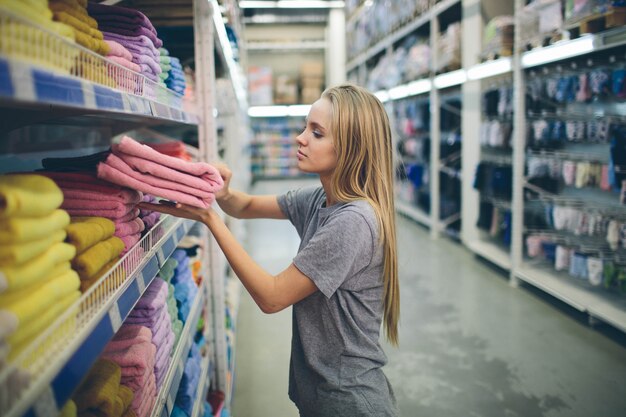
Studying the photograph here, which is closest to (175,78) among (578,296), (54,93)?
(54,93)

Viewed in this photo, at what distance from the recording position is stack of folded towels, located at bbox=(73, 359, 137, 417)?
1.10 meters

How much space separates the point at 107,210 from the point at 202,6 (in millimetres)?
1284

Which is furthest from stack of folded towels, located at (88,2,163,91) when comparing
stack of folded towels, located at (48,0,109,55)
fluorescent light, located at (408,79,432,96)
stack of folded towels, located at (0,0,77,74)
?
fluorescent light, located at (408,79,432,96)

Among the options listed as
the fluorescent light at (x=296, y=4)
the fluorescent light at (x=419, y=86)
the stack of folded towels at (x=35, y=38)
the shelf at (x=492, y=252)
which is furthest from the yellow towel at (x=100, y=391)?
the fluorescent light at (x=296, y=4)

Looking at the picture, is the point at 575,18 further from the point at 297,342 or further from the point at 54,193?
the point at 54,193

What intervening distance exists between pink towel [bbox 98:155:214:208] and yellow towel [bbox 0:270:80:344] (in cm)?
32

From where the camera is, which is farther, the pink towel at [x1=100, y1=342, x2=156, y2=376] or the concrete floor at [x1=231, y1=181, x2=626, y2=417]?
the concrete floor at [x1=231, y1=181, x2=626, y2=417]

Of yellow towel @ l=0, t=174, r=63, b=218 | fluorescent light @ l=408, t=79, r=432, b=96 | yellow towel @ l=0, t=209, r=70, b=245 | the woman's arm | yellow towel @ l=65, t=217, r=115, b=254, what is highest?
fluorescent light @ l=408, t=79, r=432, b=96

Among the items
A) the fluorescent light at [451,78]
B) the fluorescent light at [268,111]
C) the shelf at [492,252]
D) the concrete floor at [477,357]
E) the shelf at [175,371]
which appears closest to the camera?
the shelf at [175,371]

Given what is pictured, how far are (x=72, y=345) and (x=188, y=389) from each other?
1192mm

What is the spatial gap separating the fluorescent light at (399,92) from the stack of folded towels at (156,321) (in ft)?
22.9

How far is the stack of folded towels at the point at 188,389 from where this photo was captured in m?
1.88

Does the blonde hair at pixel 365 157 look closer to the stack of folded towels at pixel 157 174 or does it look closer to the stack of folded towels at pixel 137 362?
the stack of folded towels at pixel 157 174

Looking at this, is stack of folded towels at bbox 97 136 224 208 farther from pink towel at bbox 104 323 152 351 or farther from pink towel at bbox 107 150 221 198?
pink towel at bbox 104 323 152 351
